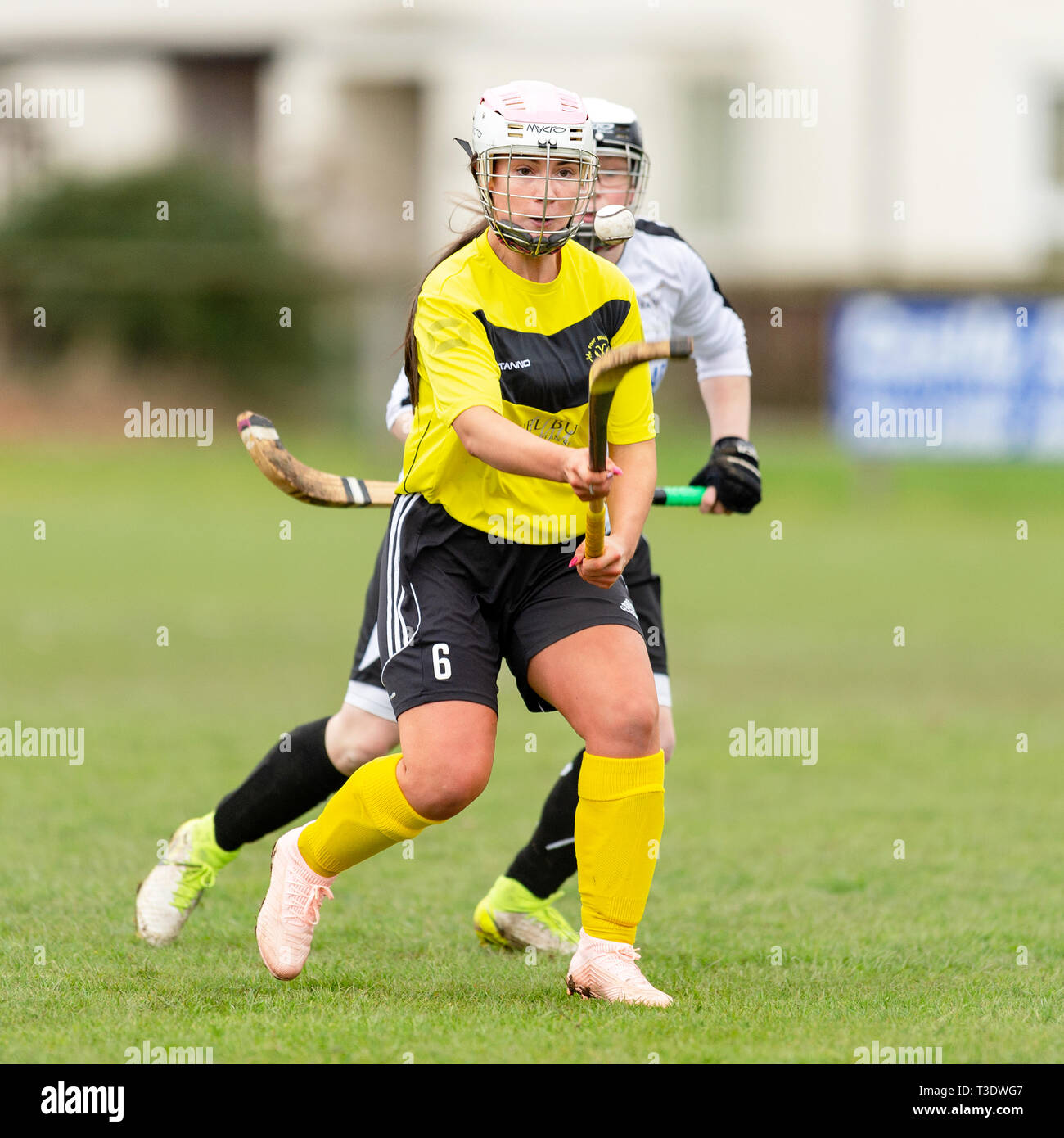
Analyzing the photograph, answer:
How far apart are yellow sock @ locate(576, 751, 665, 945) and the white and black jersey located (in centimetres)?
124

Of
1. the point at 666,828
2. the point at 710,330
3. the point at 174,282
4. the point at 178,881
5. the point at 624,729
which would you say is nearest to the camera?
the point at 624,729

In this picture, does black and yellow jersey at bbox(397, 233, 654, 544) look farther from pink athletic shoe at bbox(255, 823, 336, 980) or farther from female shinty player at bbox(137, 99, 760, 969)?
pink athletic shoe at bbox(255, 823, 336, 980)

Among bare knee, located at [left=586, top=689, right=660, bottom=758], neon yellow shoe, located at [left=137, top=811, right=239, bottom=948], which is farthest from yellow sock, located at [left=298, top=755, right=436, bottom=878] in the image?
neon yellow shoe, located at [left=137, top=811, right=239, bottom=948]

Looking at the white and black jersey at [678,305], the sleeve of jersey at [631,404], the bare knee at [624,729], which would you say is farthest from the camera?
the white and black jersey at [678,305]

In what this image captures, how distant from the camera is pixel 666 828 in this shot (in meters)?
6.22

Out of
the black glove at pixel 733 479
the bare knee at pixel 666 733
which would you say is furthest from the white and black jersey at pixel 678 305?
the bare knee at pixel 666 733

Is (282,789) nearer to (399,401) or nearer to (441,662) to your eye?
(441,662)

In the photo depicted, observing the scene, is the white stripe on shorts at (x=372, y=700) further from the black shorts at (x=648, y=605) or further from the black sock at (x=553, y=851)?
the black shorts at (x=648, y=605)

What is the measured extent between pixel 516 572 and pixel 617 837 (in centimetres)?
63

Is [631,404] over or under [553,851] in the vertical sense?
over

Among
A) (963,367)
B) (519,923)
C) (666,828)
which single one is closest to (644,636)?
(519,923)

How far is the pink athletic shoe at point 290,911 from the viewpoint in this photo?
13.5 ft

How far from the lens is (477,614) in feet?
13.4
